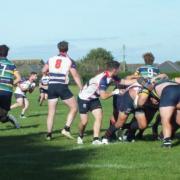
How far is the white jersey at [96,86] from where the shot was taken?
12383 millimetres

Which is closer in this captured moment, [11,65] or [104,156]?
[104,156]

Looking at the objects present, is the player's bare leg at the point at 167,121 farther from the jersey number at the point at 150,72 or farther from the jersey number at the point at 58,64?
the jersey number at the point at 58,64

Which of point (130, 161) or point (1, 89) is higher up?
point (1, 89)

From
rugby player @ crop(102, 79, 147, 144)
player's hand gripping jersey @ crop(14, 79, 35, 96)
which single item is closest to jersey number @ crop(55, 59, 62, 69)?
rugby player @ crop(102, 79, 147, 144)

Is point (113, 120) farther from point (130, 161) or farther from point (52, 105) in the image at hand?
point (130, 161)

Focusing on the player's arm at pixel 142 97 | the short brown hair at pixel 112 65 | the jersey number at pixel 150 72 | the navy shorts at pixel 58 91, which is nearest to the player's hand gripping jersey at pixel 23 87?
the navy shorts at pixel 58 91

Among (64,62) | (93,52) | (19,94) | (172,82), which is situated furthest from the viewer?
(93,52)

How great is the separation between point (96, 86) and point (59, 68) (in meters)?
1.46

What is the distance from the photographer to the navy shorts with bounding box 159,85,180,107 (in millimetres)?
11328

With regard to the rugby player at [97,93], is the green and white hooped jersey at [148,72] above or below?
above

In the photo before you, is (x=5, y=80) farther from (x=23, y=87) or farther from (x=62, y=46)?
(x=23, y=87)

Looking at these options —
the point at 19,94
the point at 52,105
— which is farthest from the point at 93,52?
the point at 52,105

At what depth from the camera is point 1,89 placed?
14.3 m

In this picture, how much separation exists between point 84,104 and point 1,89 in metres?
2.36
